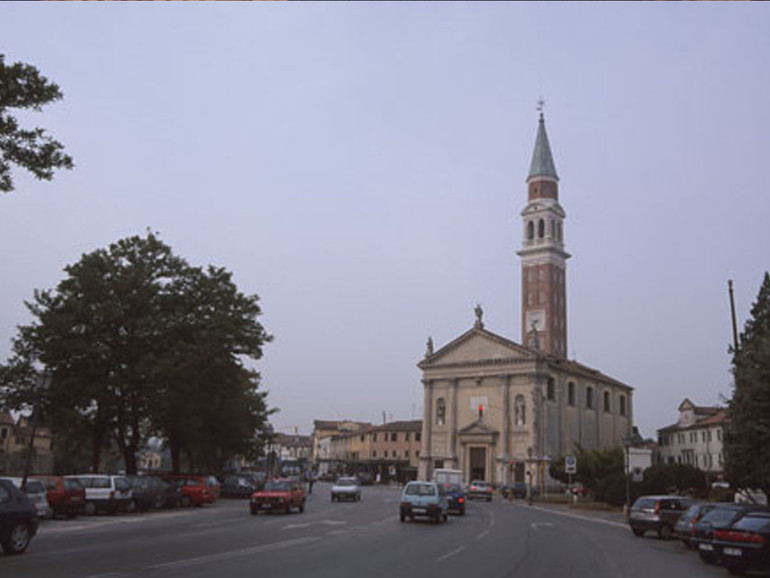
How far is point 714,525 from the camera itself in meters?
18.7

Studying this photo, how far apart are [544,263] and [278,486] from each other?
6791 centimetres

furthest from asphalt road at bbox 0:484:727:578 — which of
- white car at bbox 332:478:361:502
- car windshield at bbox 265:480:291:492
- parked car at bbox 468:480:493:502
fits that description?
parked car at bbox 468:480:493:502

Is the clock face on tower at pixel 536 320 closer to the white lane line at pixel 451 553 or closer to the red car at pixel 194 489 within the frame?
the red car at pixel 194 489

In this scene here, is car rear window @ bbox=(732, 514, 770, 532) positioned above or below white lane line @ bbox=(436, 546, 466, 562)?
above

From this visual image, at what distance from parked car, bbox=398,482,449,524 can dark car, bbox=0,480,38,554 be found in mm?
15508

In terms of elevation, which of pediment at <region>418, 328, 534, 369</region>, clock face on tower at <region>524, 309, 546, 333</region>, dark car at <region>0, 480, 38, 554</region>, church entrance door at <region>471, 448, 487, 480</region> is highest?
clock face on tower at <region>524, 309, 546, 333</region>

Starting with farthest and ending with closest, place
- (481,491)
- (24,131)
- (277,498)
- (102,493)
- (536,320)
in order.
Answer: (536,320), (481,491), (277,498), (102,493), (24,131)

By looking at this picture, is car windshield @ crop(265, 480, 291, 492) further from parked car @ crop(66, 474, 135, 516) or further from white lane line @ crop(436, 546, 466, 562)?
white lane line @ crop(436, 546, 466, 562)

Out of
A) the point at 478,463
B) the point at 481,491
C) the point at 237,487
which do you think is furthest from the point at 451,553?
the point at 478,463

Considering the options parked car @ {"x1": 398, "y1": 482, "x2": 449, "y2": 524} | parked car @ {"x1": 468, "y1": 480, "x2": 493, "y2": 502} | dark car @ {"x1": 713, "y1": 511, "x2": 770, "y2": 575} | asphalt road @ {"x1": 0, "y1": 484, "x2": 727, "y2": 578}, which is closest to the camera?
asphalt road @ {"x1": 0, "y1": 484, "x2": 727, "y2": 578}

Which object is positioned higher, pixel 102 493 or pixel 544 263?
pixel 544 263

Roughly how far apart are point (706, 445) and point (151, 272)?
67585 mm

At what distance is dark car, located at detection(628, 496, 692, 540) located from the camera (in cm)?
2745

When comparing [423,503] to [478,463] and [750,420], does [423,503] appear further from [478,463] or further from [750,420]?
[478,463]
